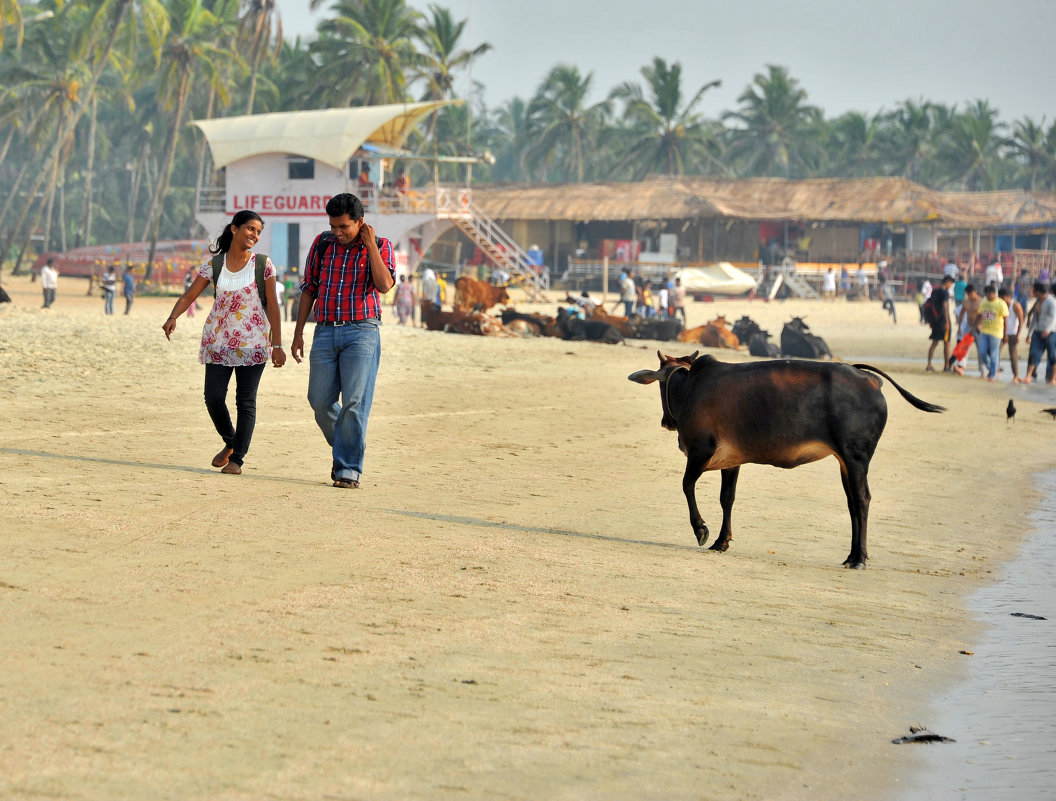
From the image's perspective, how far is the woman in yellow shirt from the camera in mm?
19344

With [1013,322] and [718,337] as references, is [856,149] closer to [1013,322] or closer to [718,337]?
[718,337]

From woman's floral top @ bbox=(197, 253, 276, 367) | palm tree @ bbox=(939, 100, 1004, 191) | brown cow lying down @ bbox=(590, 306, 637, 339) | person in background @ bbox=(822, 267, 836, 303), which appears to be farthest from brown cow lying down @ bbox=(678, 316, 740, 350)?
palm tree @ bbox=(939, 100, 1004, 191)

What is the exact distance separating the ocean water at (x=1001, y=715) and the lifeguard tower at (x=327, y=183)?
111ft

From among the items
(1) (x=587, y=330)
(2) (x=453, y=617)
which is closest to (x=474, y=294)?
(1) (x=587, y=330)

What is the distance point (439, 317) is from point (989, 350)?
1045cm

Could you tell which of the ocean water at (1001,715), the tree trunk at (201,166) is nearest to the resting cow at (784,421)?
the ocean water at (1001,715)

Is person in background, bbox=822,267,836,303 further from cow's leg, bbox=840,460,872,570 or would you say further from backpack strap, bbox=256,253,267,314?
backpack strap, bbox=256,253,267,314

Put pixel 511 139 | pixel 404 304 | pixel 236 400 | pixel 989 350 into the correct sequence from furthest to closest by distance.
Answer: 1. pixel 511 139
2. pixel 404 304
3. pixel 989 350
4. pixel 236 400

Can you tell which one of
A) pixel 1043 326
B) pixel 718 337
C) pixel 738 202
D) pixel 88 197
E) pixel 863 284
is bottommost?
pixel 718 337

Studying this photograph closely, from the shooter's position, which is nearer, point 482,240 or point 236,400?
point 236,400

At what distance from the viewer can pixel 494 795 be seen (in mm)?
3484

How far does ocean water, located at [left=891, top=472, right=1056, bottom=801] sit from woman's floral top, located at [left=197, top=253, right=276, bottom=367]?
4424 mm

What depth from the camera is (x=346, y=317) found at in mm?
7555

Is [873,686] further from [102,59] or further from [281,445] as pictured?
[102,59]
